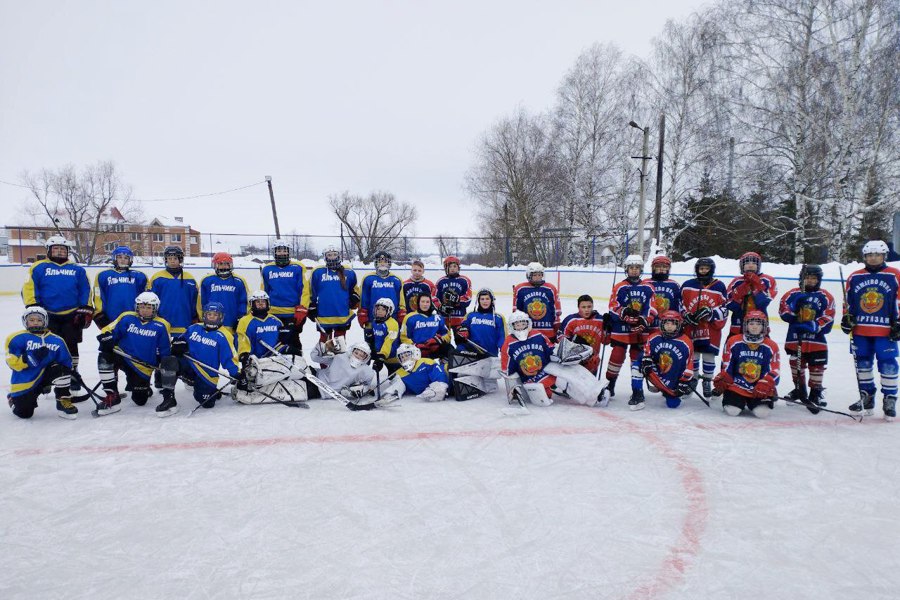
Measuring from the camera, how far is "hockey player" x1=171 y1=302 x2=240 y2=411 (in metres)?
3.87

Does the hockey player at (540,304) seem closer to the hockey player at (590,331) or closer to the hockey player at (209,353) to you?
the hockey player at (590,331)

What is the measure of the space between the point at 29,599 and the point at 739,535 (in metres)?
2.51

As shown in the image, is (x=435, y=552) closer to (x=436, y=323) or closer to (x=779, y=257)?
(x=436, y=323)

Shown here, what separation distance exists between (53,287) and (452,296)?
3.37m

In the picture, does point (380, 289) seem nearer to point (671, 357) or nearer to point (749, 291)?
point (671, 357)

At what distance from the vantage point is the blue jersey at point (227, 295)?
4449 mm

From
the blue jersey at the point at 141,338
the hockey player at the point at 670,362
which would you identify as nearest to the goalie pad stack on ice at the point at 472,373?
the hockey player at the point at 670,362

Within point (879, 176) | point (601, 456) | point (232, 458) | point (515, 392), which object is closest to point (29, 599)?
point (232, 458)

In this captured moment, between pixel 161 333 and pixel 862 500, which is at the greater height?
pixel 161 333

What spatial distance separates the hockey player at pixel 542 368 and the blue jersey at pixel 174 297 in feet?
9.02

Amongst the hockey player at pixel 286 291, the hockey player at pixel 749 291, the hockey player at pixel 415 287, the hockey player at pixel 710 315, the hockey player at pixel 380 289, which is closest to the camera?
the hockey player at pixel 749 291

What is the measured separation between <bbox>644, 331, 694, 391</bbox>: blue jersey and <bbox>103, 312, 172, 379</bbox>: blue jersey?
3730 millimetres

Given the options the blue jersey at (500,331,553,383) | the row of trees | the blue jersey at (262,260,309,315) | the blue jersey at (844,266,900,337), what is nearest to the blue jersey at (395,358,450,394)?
the blue jersey at (500,331,553,383)

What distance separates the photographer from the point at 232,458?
2820 millimetres
